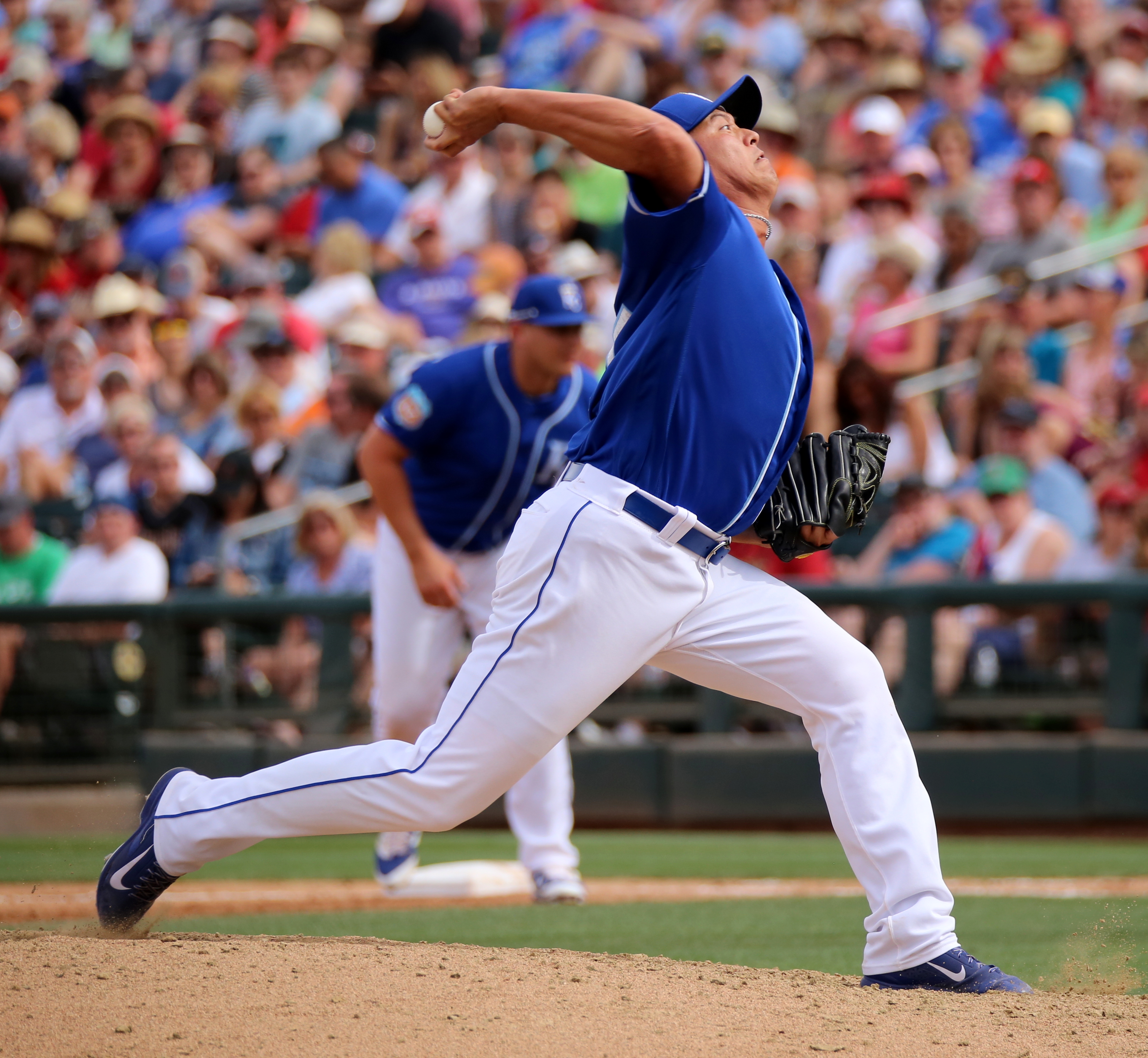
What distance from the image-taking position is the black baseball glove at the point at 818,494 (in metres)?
3.88

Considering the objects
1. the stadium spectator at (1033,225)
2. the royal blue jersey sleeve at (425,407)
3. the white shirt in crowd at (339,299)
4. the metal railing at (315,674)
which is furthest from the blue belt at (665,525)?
the white shirt in crowd at (339,299)

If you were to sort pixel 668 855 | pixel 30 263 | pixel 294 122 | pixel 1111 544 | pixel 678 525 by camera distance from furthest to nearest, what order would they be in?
pixel 294 122, pixel 30 263, pixel 1111 544, pixel 668 855, pixel 678 525

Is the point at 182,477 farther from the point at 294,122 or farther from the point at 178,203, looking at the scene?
the point at 294,122

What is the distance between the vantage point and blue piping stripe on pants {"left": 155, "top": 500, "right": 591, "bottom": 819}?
11.9 feet

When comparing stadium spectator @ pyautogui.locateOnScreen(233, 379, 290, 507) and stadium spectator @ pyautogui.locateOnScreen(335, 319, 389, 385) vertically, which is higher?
stadium spectator @ pyautogui.locateOnScreen(335, 319, 389, 385)

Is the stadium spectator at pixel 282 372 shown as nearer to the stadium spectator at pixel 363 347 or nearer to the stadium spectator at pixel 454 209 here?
the stadium spectator at pixel 363 347

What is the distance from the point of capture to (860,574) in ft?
30.5

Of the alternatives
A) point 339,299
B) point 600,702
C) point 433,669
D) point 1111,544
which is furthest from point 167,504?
point 600,702

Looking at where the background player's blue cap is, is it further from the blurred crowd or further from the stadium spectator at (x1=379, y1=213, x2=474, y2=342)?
the stadium spectator at (x1=379, y1=213, x2=474, y2=342)

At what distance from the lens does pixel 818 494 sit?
3.88 meters

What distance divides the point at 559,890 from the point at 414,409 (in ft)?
6.06

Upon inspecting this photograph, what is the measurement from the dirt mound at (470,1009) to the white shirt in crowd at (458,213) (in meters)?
9.11

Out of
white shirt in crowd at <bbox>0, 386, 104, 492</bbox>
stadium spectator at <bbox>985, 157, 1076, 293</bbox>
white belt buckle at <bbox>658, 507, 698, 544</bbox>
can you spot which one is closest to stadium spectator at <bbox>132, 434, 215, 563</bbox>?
white shirt in crowd at <bbox>0, 386, 104, 492</bbox>

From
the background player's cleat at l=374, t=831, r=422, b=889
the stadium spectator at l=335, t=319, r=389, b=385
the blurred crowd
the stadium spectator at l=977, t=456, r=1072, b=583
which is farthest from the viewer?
the stadium spectator at l=335, t=319, r=389, b=385
